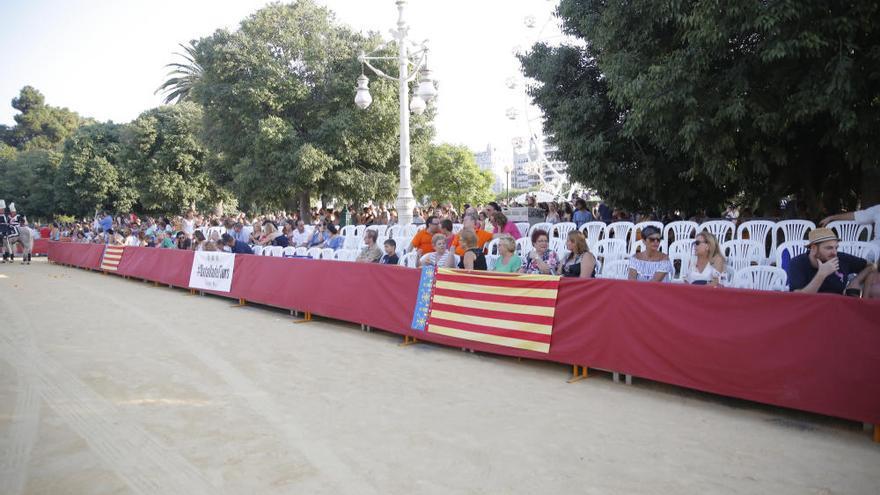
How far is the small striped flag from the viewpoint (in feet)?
65.8

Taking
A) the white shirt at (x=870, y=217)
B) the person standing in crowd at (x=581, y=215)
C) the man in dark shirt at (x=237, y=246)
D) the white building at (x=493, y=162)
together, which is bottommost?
the man in dark shirt at (x=237, y=246)

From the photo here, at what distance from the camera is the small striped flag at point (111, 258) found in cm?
2006

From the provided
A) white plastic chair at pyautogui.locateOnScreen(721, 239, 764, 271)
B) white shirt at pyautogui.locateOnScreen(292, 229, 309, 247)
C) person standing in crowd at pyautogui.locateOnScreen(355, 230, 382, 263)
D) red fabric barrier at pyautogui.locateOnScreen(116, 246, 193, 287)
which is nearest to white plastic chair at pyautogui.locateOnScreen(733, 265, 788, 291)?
white plastic chair at pyautogui.locateOnScreen(721, 239, 764, 271)

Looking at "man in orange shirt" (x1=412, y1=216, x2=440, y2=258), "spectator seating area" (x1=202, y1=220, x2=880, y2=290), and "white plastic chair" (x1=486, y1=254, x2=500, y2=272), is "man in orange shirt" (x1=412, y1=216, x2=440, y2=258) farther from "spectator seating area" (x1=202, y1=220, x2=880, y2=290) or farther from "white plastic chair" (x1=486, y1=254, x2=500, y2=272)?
"white plastic chair" (x1=486, y1=254, x2=500, y2=272)

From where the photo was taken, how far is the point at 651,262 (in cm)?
729

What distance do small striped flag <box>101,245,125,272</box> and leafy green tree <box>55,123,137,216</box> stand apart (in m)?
23.6

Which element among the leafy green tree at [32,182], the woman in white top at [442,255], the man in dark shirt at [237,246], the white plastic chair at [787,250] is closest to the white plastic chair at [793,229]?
the white plastic chair at [787,250]

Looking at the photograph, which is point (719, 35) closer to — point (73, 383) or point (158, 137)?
point (73, 383)

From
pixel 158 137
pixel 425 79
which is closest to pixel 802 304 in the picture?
pixel 425 79

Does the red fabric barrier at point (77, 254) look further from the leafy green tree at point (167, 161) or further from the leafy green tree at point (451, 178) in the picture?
the leafy green tree at point (451, 178)

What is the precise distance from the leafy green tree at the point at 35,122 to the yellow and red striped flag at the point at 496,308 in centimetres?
9446

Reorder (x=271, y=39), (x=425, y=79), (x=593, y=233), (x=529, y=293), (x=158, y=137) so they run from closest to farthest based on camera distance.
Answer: (x=529, y=293)
(x=593, y=233)
(x=425, y=79)
(x=271, y=39)
(x=158, y=137)

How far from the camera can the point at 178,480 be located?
12.6ft

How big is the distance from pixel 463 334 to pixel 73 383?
15.0 feet
